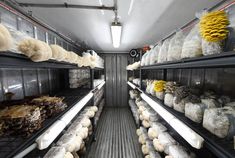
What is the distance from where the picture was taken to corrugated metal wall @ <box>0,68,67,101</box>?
1469 millimetres

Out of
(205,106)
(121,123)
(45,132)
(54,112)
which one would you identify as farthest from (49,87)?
(121,123)

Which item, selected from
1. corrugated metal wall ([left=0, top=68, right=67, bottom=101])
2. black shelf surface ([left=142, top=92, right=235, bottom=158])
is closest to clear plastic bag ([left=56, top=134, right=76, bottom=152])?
corrugated metal wall ([left=0, top=68, right=67, bottom=101])

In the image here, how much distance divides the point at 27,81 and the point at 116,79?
520cm

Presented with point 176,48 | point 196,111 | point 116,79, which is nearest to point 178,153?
point 196,111

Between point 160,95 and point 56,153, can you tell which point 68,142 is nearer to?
point 56,153

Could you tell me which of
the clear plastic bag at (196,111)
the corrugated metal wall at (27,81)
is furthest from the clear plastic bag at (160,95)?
the corrugated metal wall at (27,81)

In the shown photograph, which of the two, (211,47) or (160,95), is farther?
(160,95)

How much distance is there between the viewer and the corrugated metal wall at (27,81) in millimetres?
1469

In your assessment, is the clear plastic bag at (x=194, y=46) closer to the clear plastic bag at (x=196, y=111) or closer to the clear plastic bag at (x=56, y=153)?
the clear plastic bag at (x=196, y=111)

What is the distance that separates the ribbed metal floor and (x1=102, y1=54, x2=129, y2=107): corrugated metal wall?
166cm

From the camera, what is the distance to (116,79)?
692 centimetres

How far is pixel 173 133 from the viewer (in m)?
Answer: 2.06

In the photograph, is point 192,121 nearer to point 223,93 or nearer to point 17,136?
point 223,93

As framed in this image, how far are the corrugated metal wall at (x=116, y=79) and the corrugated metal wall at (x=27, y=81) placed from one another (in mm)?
4065
